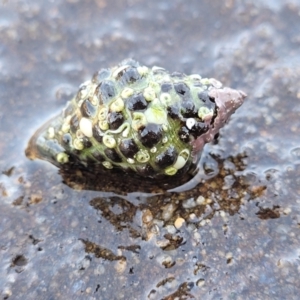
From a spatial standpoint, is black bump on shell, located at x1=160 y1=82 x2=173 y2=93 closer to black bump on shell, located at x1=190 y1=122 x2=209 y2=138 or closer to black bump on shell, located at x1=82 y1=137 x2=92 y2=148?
black bump on shell, located at x1=190 y1=122 x2=209 y2=138

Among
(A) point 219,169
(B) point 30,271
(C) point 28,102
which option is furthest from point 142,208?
(C) point 28,102

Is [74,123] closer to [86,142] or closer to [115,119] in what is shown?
[86,142]

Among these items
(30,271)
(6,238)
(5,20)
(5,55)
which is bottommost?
(30,271)

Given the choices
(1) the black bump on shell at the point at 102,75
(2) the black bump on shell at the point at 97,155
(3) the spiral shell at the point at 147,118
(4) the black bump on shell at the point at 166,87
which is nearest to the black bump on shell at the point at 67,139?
(3) the spiral shell at the point at 147,118

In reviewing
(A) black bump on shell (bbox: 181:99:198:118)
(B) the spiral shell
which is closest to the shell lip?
(B) the spiral shell

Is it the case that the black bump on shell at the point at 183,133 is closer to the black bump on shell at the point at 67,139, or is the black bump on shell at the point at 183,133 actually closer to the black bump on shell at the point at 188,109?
the black bump on shell at the point at 188,109

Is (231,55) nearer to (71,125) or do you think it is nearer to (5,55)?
(71,125)
